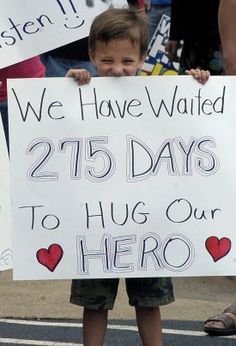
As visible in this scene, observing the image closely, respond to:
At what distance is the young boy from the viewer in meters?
3.97

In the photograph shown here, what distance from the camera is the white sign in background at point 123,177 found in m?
3.83

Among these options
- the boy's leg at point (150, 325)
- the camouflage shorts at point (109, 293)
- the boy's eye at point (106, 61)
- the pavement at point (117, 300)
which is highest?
the boy's eye at point (106, 61)

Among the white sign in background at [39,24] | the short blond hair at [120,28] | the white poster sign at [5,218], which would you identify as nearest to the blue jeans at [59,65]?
the white sign in background at [39,24]

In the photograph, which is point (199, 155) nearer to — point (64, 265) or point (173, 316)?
point (64, 265)

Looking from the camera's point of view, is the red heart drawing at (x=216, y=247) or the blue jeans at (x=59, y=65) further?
the blue jeans at (x=59, y=65)

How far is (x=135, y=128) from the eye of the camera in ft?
12.7

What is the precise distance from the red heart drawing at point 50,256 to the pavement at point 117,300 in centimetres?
158

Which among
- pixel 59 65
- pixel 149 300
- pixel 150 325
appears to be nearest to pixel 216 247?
pixel 149 300

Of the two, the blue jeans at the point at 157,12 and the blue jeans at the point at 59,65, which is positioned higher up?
the blue jeans at the point at 157,12

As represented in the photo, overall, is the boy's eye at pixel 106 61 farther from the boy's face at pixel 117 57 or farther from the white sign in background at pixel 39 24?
the white sign in background at pixel 39 24

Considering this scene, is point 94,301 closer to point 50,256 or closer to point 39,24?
point 50,256

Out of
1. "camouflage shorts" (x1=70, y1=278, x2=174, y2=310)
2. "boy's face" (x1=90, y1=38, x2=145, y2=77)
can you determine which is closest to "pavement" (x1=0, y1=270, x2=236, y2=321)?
"camouflage shorts" (x1=70, y1=278, x2=174, y2=310)

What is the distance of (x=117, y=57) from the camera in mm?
3977

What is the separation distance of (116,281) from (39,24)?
44.7 inches
